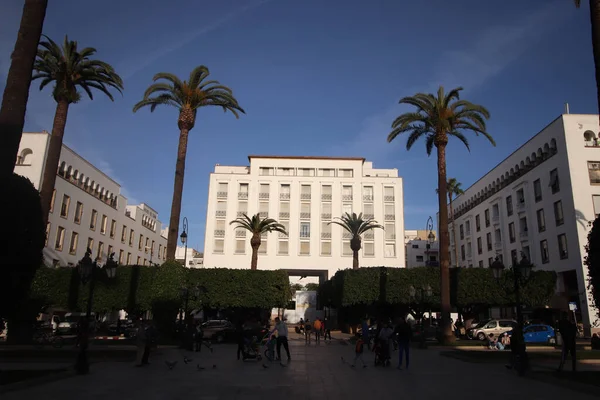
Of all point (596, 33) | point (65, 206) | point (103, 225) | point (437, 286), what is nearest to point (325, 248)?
point (437, 286)

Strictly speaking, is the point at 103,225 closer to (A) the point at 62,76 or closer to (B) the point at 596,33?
(A) the point at 62,76

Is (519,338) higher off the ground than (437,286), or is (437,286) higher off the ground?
(437,286)

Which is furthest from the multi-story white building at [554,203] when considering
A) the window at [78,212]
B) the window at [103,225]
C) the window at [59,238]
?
the window at [103,225]

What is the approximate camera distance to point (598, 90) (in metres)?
13.4

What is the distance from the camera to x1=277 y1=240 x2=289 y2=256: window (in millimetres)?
59719

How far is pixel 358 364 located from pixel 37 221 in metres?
11.4

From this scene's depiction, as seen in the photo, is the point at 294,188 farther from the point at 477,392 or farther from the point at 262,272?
the point at 477,392

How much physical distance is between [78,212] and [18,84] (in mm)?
39164

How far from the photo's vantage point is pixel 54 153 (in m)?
24.2

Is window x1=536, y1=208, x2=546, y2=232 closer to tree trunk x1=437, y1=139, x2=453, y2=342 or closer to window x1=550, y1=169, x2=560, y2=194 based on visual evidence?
window x1=550, y1=169, x2=560, y2=194

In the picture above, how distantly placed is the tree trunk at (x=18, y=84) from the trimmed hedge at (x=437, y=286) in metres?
30.5

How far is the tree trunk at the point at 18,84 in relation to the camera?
37.2 ft

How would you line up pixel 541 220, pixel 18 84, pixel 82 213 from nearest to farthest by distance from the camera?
pixel 18 84, pixel 541 220, pixel 82 213

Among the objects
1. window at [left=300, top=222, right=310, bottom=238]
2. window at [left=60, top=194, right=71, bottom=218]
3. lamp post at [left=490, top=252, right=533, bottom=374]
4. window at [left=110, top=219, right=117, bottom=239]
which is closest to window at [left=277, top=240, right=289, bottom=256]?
window at [left=300, top=222, right=310, bottom=238]
